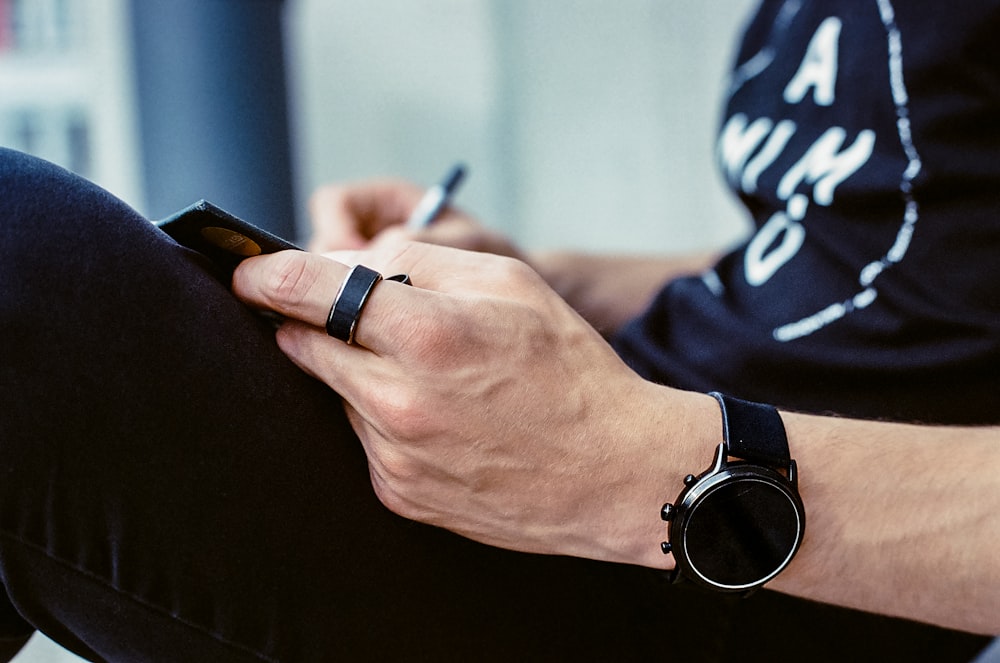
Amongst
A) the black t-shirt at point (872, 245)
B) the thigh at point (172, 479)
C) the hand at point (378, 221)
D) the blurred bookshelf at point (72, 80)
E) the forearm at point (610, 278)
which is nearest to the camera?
the thigh at point (172, 479)

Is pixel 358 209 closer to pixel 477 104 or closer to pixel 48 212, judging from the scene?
pixel 48 212

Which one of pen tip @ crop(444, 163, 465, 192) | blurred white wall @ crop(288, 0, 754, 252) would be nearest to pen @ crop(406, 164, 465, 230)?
pen tip @ crop(444, 163, 465, 192)

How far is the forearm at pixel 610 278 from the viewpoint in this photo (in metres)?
0.95

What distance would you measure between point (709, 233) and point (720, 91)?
0.32 metres

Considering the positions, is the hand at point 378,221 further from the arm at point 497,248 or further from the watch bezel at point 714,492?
the watch bezel at point 714,492

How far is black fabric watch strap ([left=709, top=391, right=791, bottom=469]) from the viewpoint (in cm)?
42

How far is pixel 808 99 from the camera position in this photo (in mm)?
653

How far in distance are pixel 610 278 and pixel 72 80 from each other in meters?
1.24

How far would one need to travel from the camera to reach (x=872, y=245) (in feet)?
1.86

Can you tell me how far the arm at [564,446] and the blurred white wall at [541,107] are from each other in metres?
1.61

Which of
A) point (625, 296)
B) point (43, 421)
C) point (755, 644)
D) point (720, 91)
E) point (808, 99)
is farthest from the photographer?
point (720, 91)

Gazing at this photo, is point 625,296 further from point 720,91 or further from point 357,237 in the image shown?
point 720,91

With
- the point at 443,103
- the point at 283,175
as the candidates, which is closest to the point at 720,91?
the point at 443,103

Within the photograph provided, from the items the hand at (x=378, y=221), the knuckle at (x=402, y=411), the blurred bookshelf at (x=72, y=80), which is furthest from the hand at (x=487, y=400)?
the blurred bookshelf at (x=72, y=80)
